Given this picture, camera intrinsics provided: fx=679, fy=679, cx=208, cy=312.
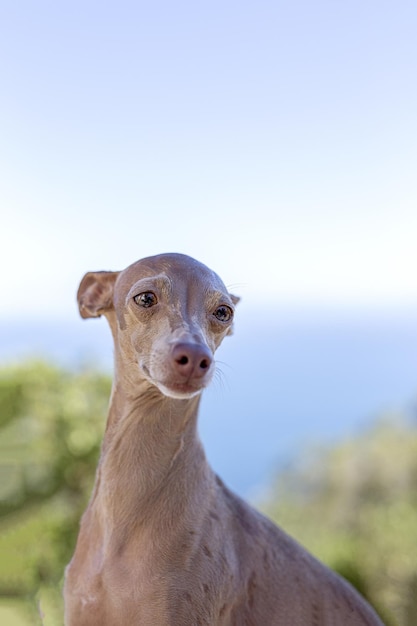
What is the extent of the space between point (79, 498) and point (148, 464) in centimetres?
195

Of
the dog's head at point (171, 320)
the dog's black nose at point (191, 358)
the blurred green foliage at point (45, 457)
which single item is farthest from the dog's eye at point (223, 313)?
the blurred green foliage at point (45, 457)

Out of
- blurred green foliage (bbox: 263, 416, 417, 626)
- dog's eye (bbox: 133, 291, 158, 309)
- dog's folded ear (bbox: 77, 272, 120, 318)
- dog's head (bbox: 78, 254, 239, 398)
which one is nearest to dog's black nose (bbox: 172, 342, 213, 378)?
dog's head (bbox: 78, 254, 239, 398)

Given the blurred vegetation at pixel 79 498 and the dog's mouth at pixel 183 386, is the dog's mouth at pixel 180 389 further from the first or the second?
the blurred vegetation at pixel 79 498

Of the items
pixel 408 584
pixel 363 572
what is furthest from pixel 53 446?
pixel 408 584

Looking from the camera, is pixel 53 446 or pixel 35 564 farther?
pixel 53 446

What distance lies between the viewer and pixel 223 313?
1028 millimetres

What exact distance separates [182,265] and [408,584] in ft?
4.70

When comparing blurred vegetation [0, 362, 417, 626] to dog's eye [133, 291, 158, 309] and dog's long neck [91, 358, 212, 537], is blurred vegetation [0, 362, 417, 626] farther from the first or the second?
dog's eye [133, 291, 158, 309]

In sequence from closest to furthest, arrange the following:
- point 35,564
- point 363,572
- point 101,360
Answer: point 363,572, point 35,564, point 101,360

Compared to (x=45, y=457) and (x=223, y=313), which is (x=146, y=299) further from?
(x=45, y=457)

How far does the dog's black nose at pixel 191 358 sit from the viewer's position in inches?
35.4

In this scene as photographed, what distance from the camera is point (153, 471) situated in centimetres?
108

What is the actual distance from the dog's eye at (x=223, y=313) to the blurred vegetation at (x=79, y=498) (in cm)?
130

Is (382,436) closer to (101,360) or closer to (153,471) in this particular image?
(101,360)
